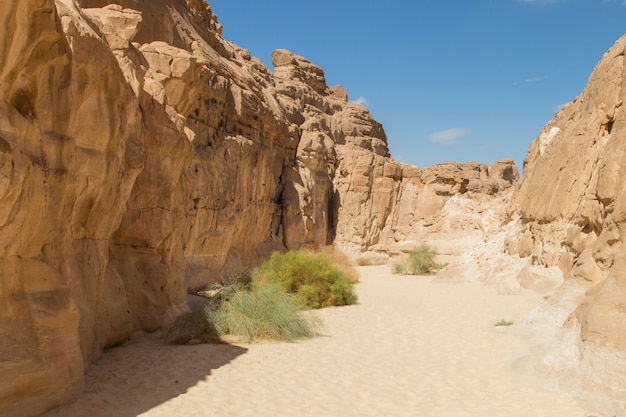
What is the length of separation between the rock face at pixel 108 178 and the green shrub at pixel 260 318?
104 centimetres

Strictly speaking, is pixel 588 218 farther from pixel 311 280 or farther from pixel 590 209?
pixel 311 280

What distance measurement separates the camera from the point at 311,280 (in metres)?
14.9

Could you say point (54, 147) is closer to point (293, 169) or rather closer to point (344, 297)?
point (344, 297)

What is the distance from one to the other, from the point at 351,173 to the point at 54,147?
95.5 ft

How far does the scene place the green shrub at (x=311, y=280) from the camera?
1428 cm

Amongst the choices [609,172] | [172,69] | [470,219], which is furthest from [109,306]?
[470,219]

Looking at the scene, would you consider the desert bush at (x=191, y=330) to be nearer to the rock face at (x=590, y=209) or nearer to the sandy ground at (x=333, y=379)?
the sandy ground at (x=333, y=379)

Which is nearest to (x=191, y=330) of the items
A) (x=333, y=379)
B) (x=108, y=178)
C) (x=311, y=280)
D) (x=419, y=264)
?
(x=333, y=379)

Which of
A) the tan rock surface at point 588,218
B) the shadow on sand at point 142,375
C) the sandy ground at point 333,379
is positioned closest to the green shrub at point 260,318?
the sandy ground at point 333,379

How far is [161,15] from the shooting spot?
624 inches

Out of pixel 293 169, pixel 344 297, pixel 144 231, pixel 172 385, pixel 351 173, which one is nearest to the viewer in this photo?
pixel 172 385

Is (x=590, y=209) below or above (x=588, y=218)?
above

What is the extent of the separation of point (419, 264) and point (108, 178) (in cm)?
2286

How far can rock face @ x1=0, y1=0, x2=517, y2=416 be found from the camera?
4559 mm
